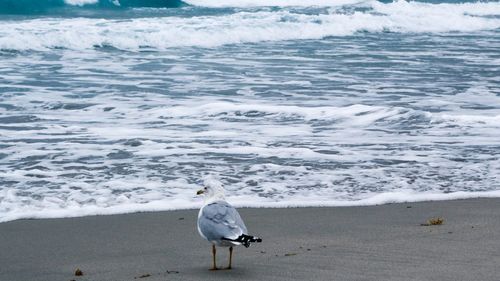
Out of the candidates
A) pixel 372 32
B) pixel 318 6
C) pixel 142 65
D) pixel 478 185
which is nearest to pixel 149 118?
pixel 478 185

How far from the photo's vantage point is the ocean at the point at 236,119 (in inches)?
296

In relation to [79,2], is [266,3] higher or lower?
lower

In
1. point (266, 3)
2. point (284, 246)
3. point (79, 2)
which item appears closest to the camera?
point (284, 246)

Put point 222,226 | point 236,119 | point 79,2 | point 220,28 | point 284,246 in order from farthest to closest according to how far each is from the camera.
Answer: point 79,2 < point 220,28 < point 236,119 < point 284,246 < point 222,226

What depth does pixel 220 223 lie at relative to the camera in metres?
4.50

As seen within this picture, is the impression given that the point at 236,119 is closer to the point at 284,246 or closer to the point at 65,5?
the point at 284,246

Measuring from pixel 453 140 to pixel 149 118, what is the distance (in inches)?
147

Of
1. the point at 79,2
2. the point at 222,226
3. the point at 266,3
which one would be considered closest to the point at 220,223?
the point at 222,226

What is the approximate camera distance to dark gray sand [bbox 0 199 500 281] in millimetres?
4742

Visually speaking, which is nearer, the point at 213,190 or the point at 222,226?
the point at 222,226

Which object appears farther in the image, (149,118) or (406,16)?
(406,16)

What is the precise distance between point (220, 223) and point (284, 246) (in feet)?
3.63

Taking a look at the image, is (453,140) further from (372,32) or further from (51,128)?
(372,32)

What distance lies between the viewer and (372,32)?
29.6 m
